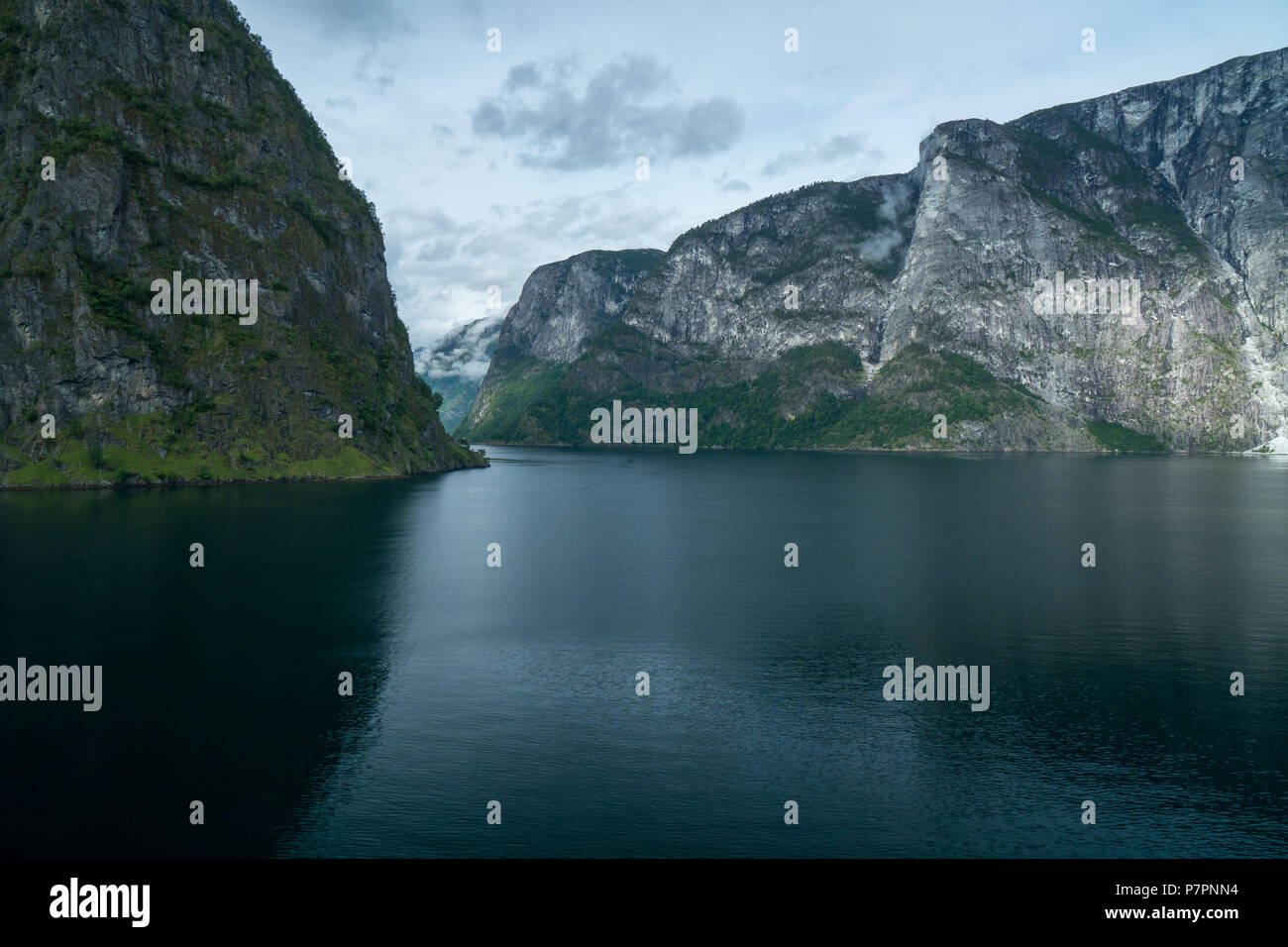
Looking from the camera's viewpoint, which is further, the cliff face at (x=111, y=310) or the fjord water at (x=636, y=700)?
the cliff face at (x=111, y=310)

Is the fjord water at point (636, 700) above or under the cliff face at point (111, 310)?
under

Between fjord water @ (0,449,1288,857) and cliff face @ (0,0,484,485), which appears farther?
cliff face @ (0,0,484,485)

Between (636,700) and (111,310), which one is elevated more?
(111,310)

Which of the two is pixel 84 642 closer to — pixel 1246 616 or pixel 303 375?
pixel 1246 616

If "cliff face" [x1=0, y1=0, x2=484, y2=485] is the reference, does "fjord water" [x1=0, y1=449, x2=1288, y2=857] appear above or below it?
below

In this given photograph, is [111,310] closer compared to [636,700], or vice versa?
[636,700]

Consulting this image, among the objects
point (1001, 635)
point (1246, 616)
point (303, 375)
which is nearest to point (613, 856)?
point (1001, 635)
